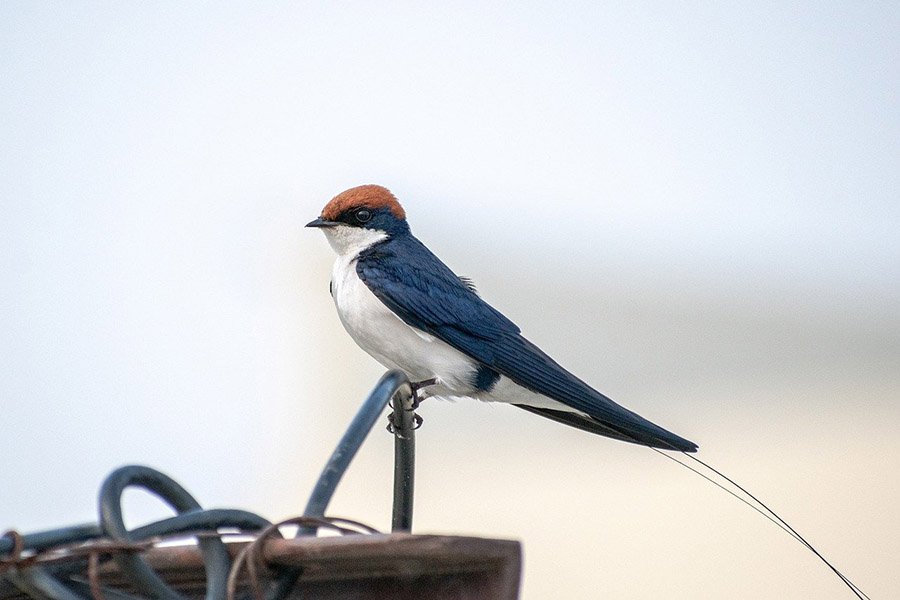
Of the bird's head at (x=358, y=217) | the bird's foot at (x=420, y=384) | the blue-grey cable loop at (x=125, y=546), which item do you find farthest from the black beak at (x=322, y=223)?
the blue-grey cable loop at (x=125, y=546)

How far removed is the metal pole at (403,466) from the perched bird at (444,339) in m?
0.52

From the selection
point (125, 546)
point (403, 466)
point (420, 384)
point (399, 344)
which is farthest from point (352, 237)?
point (125, 546)

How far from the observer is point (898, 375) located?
4.25 metres

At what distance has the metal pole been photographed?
1026 mm

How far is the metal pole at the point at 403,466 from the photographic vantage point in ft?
3.37

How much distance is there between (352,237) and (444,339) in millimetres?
278

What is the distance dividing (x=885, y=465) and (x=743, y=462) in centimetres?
49

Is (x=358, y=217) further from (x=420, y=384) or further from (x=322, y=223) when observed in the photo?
(x=420, y=384)

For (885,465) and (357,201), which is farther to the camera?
(885,465)

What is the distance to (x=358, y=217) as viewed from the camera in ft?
6.66

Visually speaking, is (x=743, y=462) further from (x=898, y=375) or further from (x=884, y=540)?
(x=898, y=375)

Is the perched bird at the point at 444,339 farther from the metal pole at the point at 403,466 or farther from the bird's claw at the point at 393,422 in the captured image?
the metal pole at the point at 403,466

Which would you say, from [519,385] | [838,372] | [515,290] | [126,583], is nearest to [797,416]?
[838,372]

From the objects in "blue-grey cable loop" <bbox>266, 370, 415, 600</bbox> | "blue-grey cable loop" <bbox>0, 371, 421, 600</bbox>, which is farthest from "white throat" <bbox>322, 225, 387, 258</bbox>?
"blue-grey cable loop" <bbox>0, 371, 421, 600</bbox>
